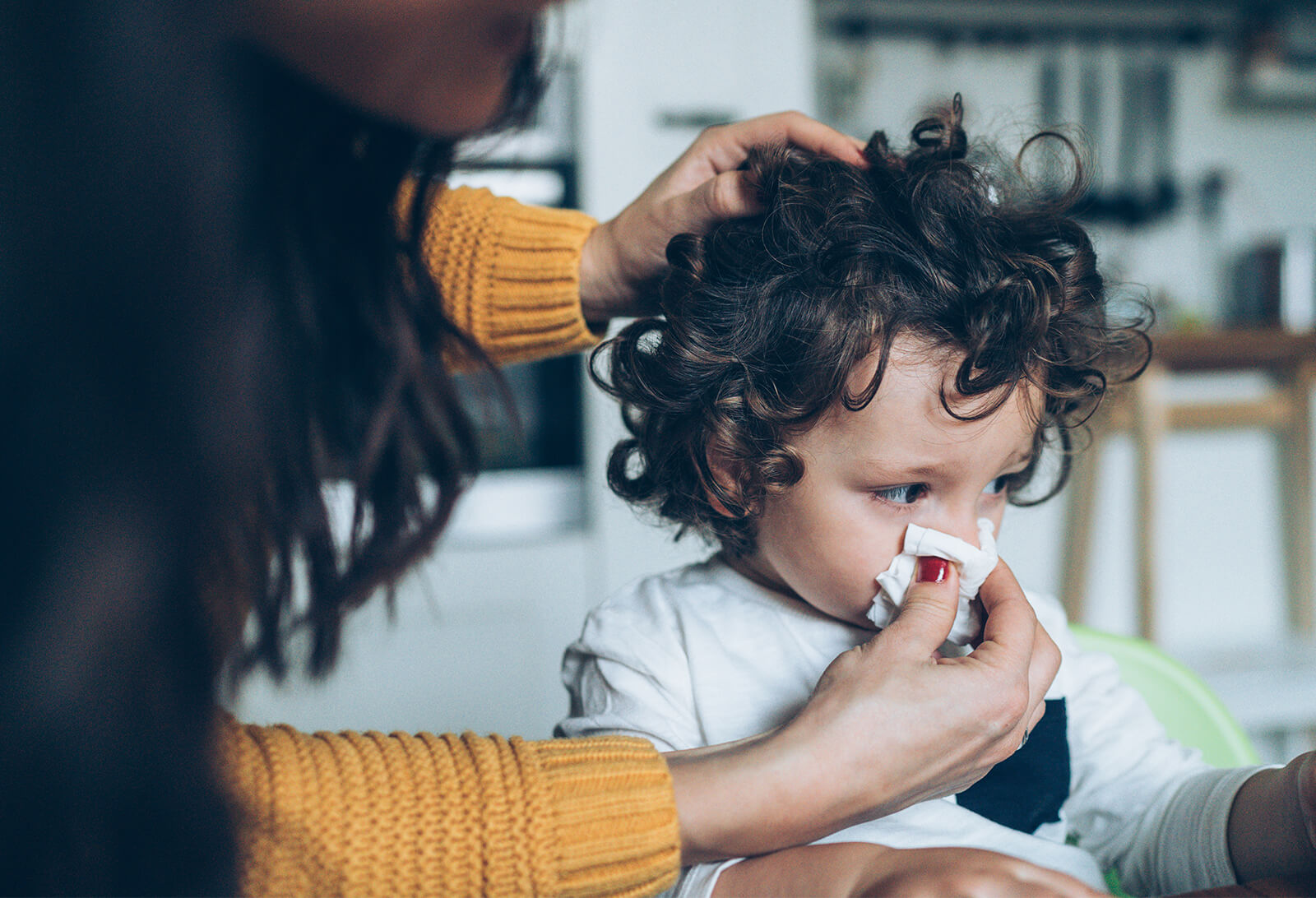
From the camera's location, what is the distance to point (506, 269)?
2.71ft

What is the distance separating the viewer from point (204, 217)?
385 millimetres

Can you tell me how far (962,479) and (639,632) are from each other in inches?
11.1

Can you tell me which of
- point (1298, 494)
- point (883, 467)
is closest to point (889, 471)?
point (883, 467)

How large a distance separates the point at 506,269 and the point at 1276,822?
2.39 feet

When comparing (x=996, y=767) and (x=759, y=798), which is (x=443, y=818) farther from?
(x=996, y=767)

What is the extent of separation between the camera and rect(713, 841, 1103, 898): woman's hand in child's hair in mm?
443

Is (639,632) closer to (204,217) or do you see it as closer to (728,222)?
(728,222)

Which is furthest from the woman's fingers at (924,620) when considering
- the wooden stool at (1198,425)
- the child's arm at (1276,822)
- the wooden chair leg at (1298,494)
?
the wooden chair leg at (1298,494)

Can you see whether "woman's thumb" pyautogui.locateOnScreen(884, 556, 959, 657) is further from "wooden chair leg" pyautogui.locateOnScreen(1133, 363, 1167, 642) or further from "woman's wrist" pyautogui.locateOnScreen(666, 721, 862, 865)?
"wooden chair leg" pyautogui.locateOnScreen(1133, 363, 1167, 642)

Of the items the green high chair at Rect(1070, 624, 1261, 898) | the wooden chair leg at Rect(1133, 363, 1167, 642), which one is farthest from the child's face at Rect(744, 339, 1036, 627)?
the wooden chair leg at Rect(1133, 363, 1167, 642)

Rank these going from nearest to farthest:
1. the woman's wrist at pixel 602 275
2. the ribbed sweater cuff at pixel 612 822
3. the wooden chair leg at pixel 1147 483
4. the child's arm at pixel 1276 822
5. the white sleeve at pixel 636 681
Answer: the ribbed sweater cuff at pixel 612 822
the child's arm at pixel 1276 822
the white sleeve at pixel 636 681
the woman's wrist at pixel 602 275
the wooden chair leg at pixel 1147 483

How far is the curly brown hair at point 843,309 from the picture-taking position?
65 centimetres

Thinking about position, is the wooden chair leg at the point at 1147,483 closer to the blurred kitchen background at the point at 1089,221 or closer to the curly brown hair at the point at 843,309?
the blurred kitchen background at the point at 1089,221

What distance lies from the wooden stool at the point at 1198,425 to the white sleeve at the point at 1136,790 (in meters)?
1.22
